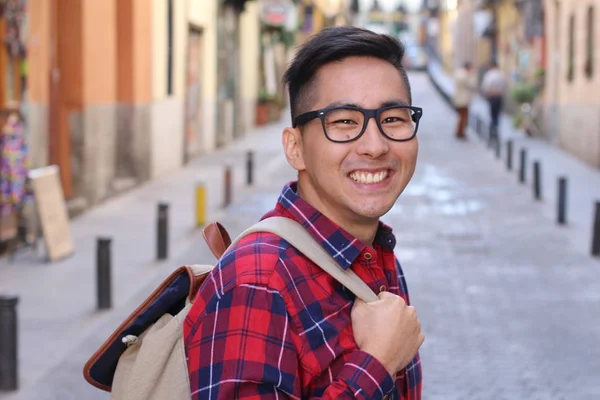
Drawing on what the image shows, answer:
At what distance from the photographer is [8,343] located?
21.5 feet

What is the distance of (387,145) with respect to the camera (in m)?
2.31

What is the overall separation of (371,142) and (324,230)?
193 mm

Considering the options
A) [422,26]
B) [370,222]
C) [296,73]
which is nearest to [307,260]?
[370,222]

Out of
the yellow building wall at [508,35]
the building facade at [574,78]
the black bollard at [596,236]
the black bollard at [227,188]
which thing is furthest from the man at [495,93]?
the black bollard at [596,236]

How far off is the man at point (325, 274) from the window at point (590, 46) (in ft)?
70.8

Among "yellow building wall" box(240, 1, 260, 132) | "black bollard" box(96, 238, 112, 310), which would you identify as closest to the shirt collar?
"black bollard" box(96, 238, 112, 310)

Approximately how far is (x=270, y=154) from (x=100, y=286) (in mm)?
17151

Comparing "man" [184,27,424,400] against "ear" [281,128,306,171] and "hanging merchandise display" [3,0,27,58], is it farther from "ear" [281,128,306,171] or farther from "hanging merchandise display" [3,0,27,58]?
"hanging merchandise display" [3,0,27,58]

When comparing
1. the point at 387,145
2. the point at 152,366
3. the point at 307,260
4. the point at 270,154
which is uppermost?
the point at 387,145

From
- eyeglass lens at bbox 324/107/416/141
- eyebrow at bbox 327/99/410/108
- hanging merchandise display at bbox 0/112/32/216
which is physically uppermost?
eyebrow at bbox 327/99/410/108

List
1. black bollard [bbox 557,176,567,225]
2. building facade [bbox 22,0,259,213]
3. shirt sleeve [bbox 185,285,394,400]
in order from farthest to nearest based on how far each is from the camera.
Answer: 1. building facade [bbox 22,0,259,213]
2. black bollard [bbox 557,176,567,225]
3. shirt sleeve [bbox 185,285,394,400]

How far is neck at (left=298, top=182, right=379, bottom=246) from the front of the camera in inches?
92.0

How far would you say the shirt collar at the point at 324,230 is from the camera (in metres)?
2.23

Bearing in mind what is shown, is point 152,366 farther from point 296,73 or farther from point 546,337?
point 546,337
